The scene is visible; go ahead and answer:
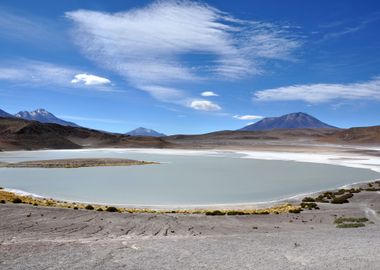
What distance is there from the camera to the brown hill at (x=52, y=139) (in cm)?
10389

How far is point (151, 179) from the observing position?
3412 centimetres

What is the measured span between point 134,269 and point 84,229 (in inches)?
222

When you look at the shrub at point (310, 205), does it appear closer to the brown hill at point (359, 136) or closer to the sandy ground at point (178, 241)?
the sandy ground at point (178, 241)

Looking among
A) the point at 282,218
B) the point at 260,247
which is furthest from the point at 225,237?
the point at 282,218

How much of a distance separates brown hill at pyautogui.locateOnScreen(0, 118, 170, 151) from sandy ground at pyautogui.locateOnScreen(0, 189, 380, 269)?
8418 cm

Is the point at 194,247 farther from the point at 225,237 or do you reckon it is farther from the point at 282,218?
the point at 282,218

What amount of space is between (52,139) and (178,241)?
109457mm

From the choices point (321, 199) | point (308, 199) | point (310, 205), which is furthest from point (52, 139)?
point (310, 205)

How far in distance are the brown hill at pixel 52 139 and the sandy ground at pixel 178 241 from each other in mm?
84184

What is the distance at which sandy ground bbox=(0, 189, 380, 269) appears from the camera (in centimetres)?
921

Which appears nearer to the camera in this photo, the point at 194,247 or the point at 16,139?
the point at 194,247

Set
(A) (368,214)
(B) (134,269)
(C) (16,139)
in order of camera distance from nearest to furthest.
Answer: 1. (B) (134,269)
2. (A) (368,214)
3. (C) (16,139)

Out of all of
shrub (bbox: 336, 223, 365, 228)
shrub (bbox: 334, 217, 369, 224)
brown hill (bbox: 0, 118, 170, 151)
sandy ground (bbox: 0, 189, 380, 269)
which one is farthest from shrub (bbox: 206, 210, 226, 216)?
brown hill (bbox: 0, 118, 170, 151)

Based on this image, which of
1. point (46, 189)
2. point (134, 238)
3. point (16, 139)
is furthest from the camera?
point (16, 139)
